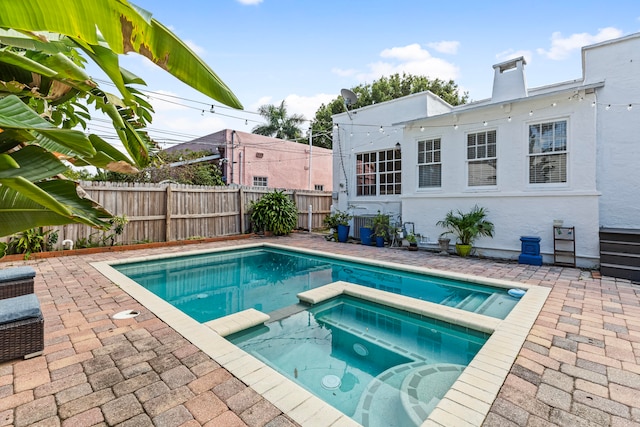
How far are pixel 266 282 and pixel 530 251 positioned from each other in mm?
6360

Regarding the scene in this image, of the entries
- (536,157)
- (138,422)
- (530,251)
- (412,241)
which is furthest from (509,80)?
(138,422)

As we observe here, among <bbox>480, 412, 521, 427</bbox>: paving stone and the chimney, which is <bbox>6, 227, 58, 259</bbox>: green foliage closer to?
<bbox>480, 412, 521, 427</bbox>: paving stone

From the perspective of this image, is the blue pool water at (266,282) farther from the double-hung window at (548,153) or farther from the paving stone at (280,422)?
the double-hung window at (548,153)

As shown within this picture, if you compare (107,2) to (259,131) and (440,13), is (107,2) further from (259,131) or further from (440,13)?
(259,131)

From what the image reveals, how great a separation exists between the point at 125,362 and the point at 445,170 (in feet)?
28.8

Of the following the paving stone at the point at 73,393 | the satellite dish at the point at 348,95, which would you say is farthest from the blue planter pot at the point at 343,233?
the paving stone at the point at 73,393

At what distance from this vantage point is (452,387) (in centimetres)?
243

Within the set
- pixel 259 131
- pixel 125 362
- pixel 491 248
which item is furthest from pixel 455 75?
pixel 125 362

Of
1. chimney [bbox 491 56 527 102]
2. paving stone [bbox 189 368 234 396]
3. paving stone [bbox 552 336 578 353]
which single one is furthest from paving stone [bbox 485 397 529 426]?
chimney [bbox 491 56 527 102]

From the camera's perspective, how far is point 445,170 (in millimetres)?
8984

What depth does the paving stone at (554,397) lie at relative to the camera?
7.14 ft

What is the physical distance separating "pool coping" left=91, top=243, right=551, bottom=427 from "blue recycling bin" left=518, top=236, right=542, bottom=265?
9.88 ft

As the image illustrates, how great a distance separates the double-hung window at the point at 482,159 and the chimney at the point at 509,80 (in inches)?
47.5

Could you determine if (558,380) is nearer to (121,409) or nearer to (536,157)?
(121,409)
